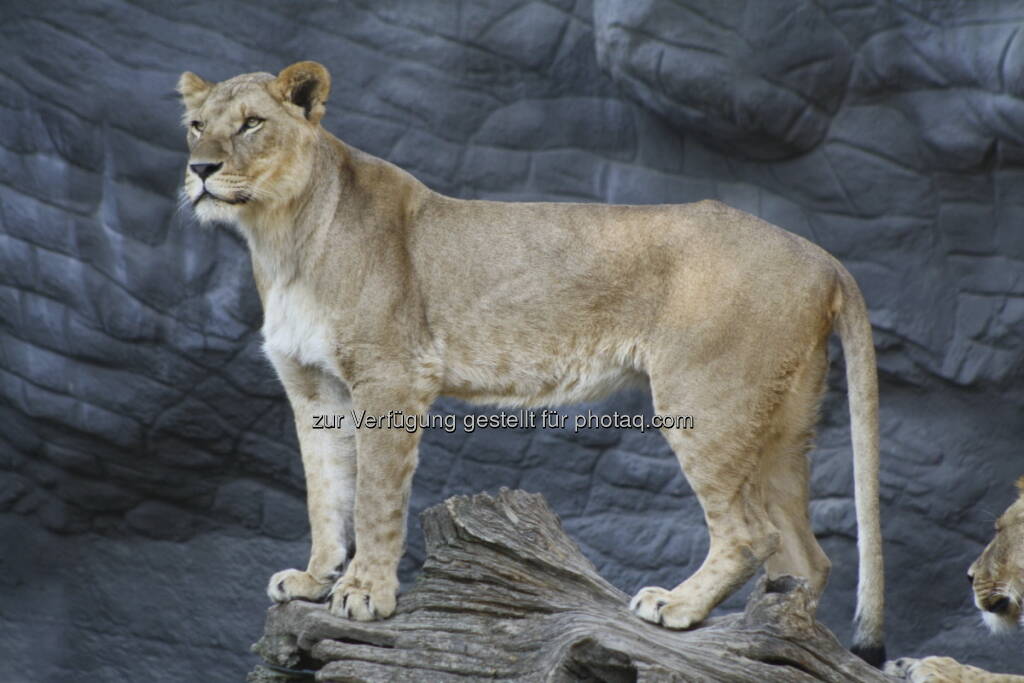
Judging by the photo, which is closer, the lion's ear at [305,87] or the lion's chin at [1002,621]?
the lion's chin at [1002,621]

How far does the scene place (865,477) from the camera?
4012mm

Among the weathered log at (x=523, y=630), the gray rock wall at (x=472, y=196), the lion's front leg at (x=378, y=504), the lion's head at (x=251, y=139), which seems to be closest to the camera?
the weathered log at (x=523, y=630)

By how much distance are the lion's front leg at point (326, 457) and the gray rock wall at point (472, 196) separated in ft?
5.90

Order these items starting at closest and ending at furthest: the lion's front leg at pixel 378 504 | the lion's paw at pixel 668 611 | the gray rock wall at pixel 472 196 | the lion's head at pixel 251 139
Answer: the lion's paw at pixel 668 611, the lion's front leg at pixel 378 504, the lion's head at pixel 251 139, the gray rock wall at pixel 472 196

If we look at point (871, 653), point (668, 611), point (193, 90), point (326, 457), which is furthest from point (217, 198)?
point (871, 653)

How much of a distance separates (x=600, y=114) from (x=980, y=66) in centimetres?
172

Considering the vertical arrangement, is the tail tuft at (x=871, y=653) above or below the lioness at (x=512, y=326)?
below

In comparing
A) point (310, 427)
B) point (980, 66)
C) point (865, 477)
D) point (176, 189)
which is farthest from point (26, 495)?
point (980, 66)

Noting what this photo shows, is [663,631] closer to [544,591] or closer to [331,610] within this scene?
[544,591]

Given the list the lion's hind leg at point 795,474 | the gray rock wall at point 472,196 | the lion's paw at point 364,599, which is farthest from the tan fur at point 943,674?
the gray rock wall at point 472,196

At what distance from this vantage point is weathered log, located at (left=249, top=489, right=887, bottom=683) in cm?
346

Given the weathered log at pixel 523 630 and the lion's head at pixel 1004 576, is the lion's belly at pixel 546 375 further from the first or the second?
the lion's head at pixel 1004 576

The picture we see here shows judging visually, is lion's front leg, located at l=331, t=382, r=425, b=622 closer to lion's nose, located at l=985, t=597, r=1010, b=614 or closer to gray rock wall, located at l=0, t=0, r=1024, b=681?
lion's nose, located at l=985, t=597, r=1010, b=614

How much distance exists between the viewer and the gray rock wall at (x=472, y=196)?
18.2 ft
